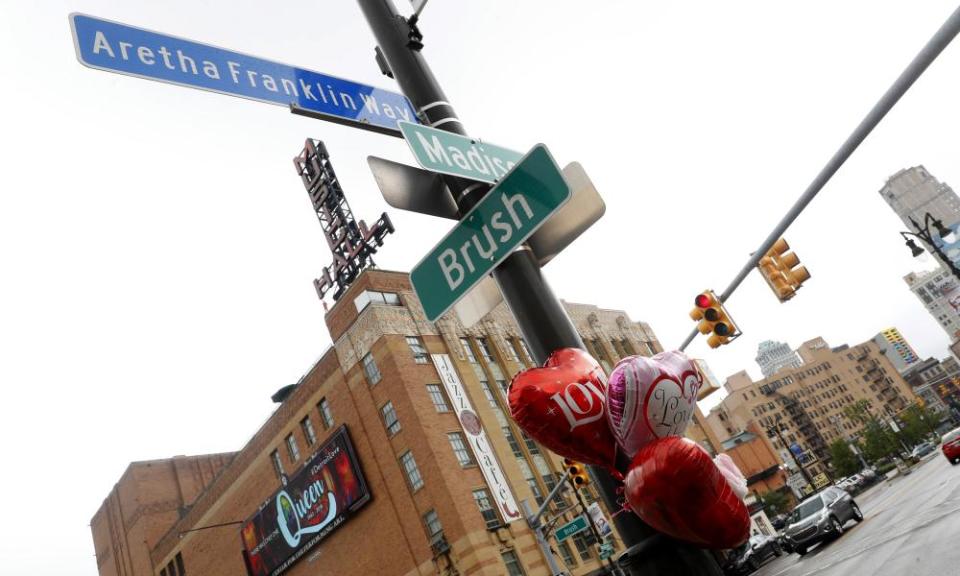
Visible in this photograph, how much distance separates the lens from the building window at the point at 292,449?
38366 mm

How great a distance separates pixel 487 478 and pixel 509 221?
30.0 m

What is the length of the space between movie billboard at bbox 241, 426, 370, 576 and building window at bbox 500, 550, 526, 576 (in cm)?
784

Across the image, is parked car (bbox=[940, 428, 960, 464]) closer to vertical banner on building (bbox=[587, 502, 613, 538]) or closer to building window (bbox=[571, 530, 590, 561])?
vertical banner on building (bbox=[587, 502, 613, 538])

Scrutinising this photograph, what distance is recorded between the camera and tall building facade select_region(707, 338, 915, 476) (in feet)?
404

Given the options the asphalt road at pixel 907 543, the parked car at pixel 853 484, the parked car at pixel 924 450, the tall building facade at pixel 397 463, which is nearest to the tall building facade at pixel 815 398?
the parked car at pixel 924 450

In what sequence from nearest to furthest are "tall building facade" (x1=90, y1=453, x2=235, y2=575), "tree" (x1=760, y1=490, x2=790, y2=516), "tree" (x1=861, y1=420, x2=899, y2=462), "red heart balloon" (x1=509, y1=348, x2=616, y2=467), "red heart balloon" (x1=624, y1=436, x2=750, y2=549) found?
"red heart balloon" (x1=624, y1=436, x2=750, y2=549)
"red heart balloon" (x1=509, y1=348, x2=616, y2=467)
"tall building facade" (x1=90, y1=453, x2=235, y2=575)
"tree" (x1=760, y1=490, x2=790, y2=516)
"tree" (x1=861, y1=420, x2=899, y2=462)

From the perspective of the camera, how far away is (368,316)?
112ft

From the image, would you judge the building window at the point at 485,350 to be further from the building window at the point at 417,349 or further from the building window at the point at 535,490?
the building window at the point at 535,490

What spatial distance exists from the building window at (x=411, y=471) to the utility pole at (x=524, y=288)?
29021 mm

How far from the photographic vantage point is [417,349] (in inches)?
1339

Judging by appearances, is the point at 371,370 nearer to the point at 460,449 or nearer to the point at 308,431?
the point at 460,449

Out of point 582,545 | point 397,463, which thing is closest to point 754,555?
point 582,545

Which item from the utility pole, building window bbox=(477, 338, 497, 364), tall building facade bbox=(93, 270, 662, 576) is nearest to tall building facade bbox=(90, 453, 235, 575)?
tall building facade bbox=(93, 270, 662, 576)

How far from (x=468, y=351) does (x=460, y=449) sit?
21.0 feet
